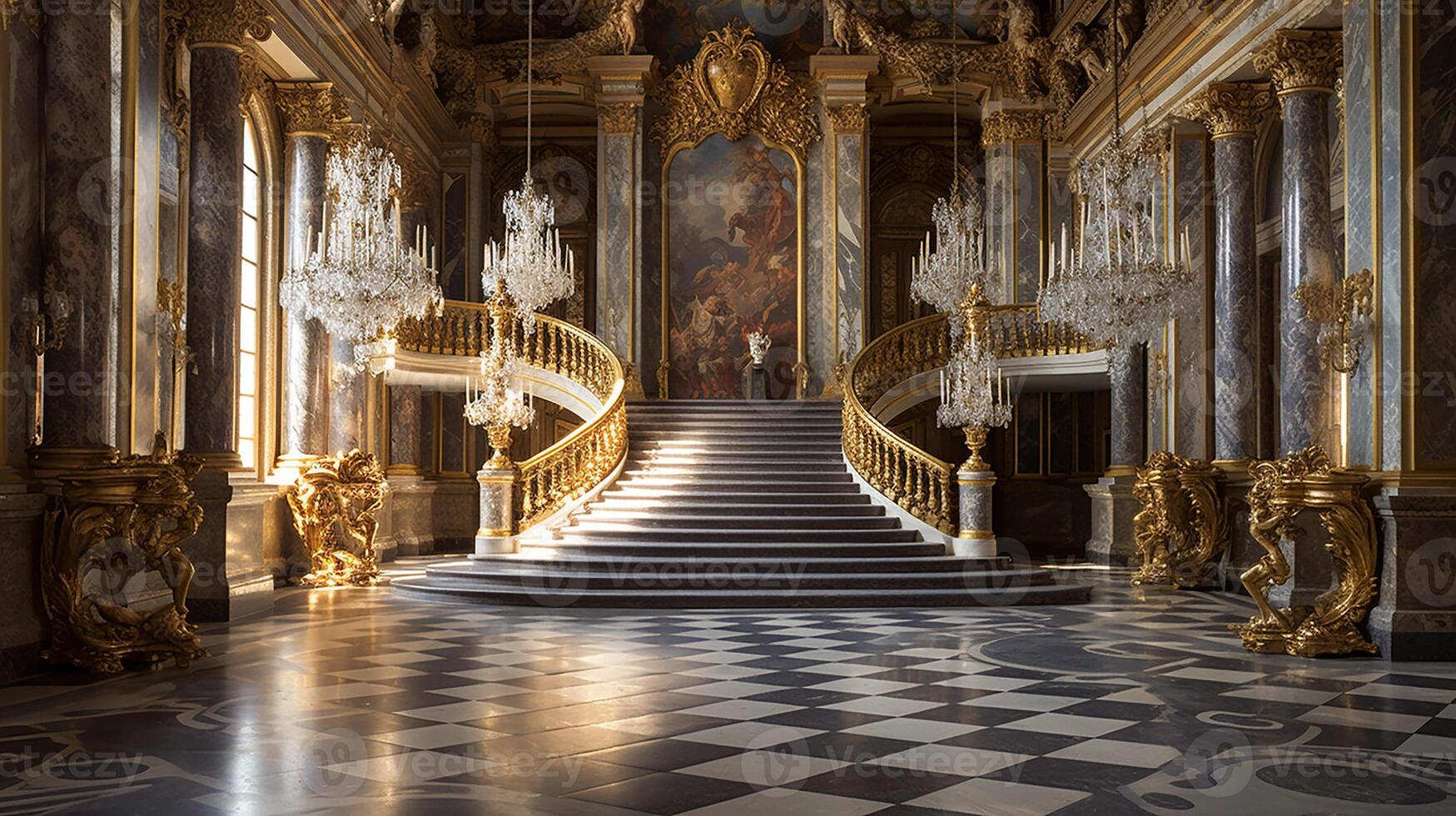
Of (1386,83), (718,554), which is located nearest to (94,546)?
(718,554)

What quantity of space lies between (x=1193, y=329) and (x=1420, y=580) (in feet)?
20.6

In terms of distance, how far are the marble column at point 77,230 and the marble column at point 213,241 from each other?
2450mm

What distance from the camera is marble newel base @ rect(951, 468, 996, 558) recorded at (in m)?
12.2

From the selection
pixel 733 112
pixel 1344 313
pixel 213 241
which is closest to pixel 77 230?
pixel 213 241

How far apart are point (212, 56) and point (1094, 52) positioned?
1091 centimetres

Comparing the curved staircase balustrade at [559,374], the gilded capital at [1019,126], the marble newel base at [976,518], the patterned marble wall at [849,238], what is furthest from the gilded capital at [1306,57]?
the patterned marble wall at [849,238]

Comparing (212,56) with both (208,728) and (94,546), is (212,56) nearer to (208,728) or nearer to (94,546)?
(94,546)

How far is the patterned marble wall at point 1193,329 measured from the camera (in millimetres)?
13688

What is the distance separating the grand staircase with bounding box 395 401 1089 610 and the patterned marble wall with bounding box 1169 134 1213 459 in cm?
317

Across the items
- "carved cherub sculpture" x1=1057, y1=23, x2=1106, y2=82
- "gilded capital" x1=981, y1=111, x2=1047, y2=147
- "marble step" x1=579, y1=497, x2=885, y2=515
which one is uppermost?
"carved cherub sculpture" x1=1057, y1=23, x2=1106, y2=82

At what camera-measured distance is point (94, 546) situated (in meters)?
7.34

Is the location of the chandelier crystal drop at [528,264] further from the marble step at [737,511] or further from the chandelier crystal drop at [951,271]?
the chandelier crystal drop at [951,271]

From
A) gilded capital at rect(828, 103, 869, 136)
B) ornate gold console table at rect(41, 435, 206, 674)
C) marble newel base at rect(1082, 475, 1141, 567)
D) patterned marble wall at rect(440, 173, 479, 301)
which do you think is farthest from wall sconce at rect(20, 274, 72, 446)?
gilded capital at rect(828, 103, 869, 136)

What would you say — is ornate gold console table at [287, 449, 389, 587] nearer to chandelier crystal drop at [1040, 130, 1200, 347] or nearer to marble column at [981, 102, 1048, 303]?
chandelier crystal drop at [1040, 130, 1200, 347]
